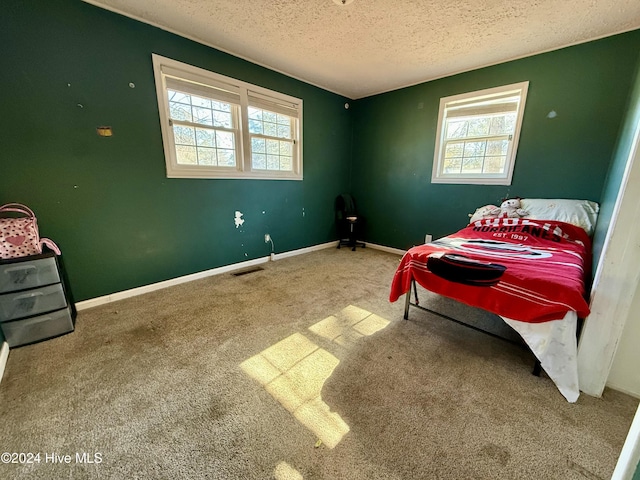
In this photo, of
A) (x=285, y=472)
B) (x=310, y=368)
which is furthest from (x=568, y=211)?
(x=285, y=472)

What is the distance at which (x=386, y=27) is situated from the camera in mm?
2289

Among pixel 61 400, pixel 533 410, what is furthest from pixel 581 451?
pixel 61 400

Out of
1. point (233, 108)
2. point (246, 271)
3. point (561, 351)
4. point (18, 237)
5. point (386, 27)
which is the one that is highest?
point (386, 27)

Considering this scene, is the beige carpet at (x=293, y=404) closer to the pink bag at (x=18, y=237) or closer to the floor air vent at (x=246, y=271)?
the pink bag at (x=18, y=237)

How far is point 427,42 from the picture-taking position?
8.31 ft

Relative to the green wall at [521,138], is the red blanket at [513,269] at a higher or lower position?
lower

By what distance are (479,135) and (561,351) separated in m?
2.87

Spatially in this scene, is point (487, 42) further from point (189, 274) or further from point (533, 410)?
point (189, 274)

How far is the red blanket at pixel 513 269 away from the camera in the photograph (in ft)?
4.62

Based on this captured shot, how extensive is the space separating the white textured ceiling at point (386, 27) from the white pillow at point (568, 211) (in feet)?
5.17

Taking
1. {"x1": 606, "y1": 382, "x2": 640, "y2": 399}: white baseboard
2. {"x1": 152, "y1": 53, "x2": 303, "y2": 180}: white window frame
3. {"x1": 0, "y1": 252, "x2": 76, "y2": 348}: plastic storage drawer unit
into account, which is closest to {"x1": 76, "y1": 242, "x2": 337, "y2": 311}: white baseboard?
{"x1": 0, "y1": 252, "x2": 76, "y2": 348}: plastic storage drawer unit

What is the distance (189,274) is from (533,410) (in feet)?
10.5

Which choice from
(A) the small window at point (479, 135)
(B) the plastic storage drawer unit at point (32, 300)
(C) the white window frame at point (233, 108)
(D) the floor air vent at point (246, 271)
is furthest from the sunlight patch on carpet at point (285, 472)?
(A) the small window at point (479, 135)

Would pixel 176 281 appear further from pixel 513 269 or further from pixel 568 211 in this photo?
pixel 568 211
